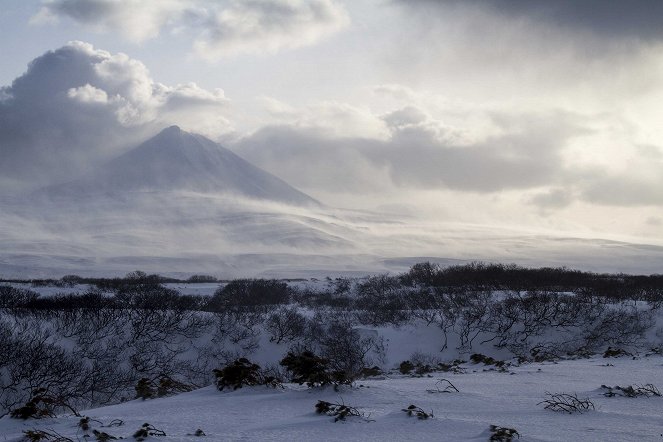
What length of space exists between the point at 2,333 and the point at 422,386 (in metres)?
20.4

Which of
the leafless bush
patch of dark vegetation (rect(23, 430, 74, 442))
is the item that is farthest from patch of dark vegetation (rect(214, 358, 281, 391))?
the leafless bush

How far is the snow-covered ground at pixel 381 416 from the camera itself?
4234 millimetres

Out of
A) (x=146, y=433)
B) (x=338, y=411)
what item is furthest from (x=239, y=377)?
(x=146, y=433)

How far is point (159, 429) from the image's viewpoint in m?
4.53

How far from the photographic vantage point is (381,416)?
4.92m

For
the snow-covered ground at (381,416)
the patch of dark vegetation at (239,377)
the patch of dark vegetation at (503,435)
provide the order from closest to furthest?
the patch of dark vegetation at (503,435) → the snow-covered ground at (381,416) → the patch of dark vegetation at (239,377)

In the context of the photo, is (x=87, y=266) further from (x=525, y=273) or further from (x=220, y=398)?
(x=220, y=398)

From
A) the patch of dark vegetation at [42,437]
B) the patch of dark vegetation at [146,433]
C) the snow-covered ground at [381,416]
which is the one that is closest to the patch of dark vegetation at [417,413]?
the snow-covered ground at [381,416]

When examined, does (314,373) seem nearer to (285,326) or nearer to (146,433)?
(146,433)

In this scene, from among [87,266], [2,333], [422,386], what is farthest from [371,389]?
[87,266]

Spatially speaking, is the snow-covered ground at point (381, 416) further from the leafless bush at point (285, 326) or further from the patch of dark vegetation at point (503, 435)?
the leafless bush at point (285, 326)

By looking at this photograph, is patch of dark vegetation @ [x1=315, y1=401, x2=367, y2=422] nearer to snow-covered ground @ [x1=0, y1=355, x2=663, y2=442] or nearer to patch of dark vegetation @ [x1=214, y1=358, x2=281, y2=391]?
snow-covered ground @ [x1=0, y1=355, x2=663, y2=442]

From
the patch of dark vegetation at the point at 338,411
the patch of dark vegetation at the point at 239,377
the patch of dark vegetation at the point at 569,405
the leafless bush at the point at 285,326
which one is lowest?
the leafless bush at the point at 285,326

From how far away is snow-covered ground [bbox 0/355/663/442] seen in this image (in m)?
4.23
